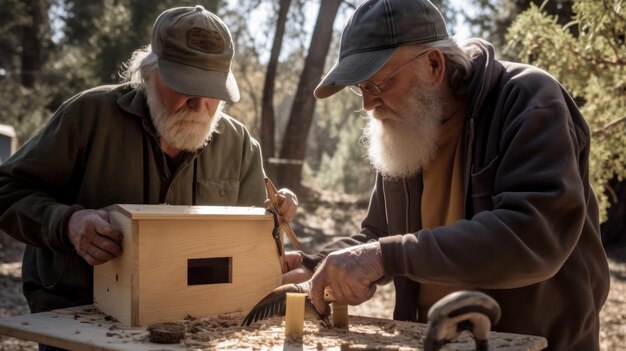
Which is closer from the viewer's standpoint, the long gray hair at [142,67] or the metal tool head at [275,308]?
the metal tool head at [275,308]

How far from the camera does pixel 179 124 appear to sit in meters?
3.25

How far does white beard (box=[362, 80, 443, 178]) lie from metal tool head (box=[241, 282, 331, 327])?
27.3 inches

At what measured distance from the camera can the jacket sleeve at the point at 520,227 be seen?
7.41 feet

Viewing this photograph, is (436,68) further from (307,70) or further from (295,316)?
(307,70)

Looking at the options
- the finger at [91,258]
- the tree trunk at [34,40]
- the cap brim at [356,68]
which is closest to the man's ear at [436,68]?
the cap brim at [356,68]

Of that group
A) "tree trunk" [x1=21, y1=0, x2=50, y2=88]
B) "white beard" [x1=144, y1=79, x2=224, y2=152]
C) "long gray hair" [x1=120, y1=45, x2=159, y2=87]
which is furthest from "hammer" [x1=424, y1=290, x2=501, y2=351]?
"tree trunk" [x1=21, y1=0, x2=50, y2=88]

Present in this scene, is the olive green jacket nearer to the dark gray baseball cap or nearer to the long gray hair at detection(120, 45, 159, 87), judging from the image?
the long gray hair at detection(120, 45, 159, 87)

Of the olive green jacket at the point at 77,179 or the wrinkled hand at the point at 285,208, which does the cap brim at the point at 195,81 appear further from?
the wrinkled hand at the point at 285,208

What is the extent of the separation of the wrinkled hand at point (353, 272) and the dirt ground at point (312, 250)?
17.1 feet

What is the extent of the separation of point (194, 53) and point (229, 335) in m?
1.45

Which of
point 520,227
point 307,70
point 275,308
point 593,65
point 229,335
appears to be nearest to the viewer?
point 520,227

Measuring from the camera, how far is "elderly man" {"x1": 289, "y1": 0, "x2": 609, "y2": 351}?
2.29 m

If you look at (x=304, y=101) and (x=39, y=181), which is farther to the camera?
(x=304, y=101)

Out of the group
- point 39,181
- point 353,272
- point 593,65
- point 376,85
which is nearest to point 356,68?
point 376,85
